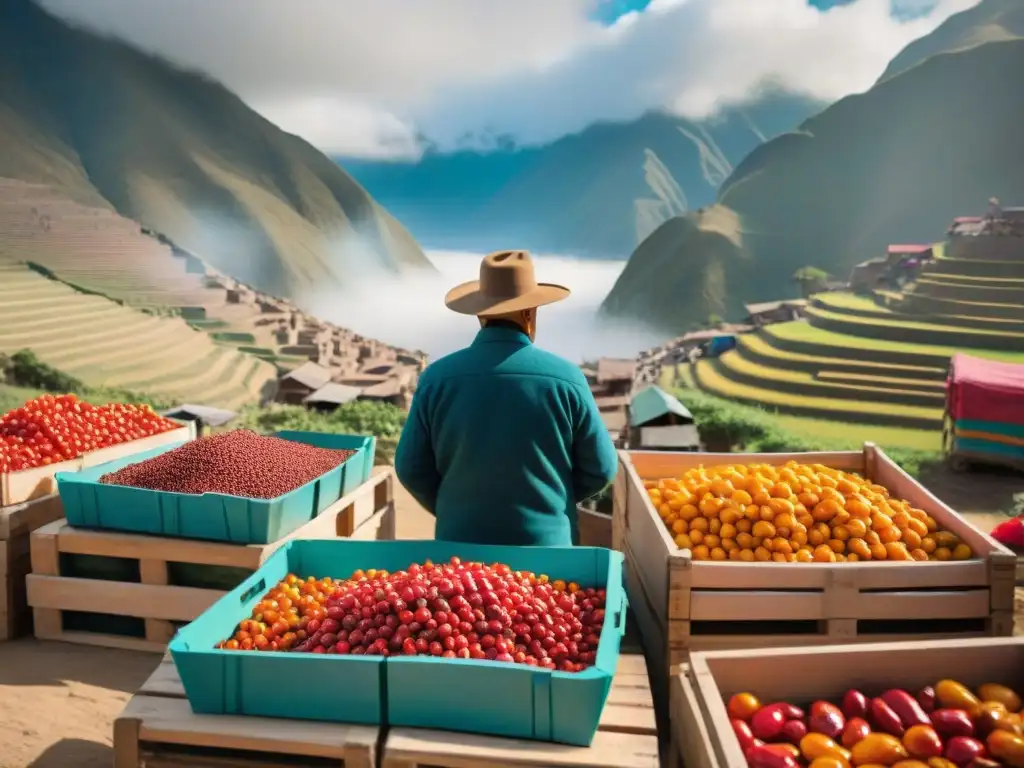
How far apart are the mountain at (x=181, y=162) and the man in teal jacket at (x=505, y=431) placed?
1260 centimetres

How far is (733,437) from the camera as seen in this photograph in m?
10.6

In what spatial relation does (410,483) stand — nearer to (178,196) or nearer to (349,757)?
(349,757)

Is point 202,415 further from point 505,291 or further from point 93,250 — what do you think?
point 505,291

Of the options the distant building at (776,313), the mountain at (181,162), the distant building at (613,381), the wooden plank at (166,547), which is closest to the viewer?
the wooden plank at (166,547)

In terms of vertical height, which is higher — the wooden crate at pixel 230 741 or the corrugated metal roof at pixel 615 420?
the wooden crate at pixel 230 741

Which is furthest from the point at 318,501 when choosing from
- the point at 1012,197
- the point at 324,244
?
the point at 1012,197

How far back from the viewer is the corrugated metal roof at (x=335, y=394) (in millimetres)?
10750

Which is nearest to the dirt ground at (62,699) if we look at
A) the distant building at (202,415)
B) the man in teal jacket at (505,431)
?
the man in teal jacket at (505,431)

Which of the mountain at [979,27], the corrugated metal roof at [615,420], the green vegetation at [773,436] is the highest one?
the mountain at [979,27]

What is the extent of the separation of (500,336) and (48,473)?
240cm

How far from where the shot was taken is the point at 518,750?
185 centimetres

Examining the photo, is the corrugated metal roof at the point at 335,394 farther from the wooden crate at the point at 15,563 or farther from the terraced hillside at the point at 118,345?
the wooden crate at the point at 15,563

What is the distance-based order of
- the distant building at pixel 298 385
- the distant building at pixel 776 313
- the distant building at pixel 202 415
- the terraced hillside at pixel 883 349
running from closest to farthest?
the distant building at pixel 202 415
the distant building at pixel 298 385
the terraced hillside at pixel 883 349
the distant building at pixel 776 313

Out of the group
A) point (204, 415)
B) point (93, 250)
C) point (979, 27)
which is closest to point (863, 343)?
point (204, 415)
